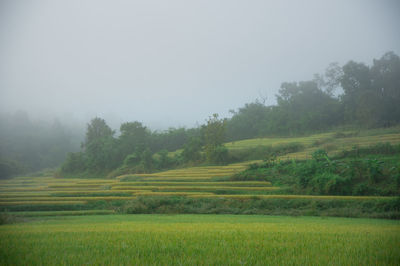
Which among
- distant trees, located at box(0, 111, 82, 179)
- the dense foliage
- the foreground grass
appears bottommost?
the dense foliage

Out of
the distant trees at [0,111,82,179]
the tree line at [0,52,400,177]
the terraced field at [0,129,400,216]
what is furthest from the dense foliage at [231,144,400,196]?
the distant trees at [0,111,82,179]

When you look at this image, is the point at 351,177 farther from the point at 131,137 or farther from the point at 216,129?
the point at 131,137

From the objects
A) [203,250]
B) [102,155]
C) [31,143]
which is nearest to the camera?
[203,250]

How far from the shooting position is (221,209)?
1666 cm

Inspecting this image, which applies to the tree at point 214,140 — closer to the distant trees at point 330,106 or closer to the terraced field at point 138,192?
the terraced field at point 138,192

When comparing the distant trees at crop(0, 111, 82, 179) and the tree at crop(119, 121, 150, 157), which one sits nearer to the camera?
the distant trees at crop(0, 111, 82, 179)

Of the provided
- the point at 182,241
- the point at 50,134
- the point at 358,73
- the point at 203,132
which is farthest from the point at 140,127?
the point at 182,241

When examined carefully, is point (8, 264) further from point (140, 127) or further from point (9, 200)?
point (140, 127)

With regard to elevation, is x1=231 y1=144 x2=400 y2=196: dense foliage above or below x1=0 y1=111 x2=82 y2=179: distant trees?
below

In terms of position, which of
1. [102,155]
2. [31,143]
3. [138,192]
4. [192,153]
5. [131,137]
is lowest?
[138,192]

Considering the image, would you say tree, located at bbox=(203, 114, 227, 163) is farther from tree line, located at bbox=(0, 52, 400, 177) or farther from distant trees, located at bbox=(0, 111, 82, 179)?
distant trees, located at bbox=(0, 111, 82, 179)

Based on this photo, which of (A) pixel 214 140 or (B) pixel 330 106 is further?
(B) pixel 330 106

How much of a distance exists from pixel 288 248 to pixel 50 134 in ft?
121

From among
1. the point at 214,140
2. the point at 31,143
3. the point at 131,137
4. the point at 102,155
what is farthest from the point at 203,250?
the point at 131,137
